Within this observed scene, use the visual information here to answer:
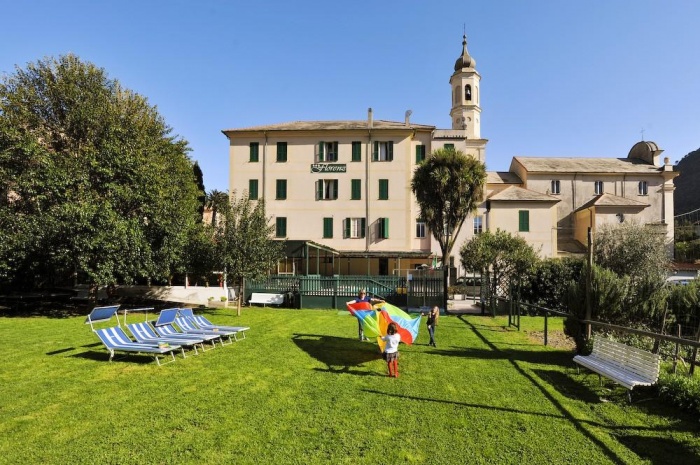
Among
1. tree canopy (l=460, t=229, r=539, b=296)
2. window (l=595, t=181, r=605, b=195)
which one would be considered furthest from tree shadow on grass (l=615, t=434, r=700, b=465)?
window (l=595, t=181, r=605, b=195)

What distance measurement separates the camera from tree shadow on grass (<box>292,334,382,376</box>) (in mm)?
8915

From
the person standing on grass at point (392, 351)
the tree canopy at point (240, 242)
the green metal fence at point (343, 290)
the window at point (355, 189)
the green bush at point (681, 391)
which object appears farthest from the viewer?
the window at point (355, 189)

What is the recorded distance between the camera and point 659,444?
201 inches

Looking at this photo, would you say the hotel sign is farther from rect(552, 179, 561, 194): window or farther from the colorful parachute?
the colorful parachute

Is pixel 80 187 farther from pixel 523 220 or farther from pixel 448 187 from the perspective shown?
pixel 523 220

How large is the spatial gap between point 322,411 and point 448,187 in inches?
840

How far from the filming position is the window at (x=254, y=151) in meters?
35.4

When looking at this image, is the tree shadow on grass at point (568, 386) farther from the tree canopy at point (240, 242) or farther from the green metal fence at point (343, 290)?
the tree canopy at point (240, 242)

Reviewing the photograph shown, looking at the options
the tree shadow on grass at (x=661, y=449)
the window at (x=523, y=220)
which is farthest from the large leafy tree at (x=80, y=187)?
the window at (x=523, y=220)

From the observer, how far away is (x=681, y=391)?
639cm

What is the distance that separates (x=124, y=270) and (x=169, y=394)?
12.1 m

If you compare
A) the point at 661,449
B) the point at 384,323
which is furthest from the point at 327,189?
the point at 661,449

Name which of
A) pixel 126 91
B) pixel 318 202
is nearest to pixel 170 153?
pixel 126 91

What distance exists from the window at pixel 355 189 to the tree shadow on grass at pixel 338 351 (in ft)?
74.0
